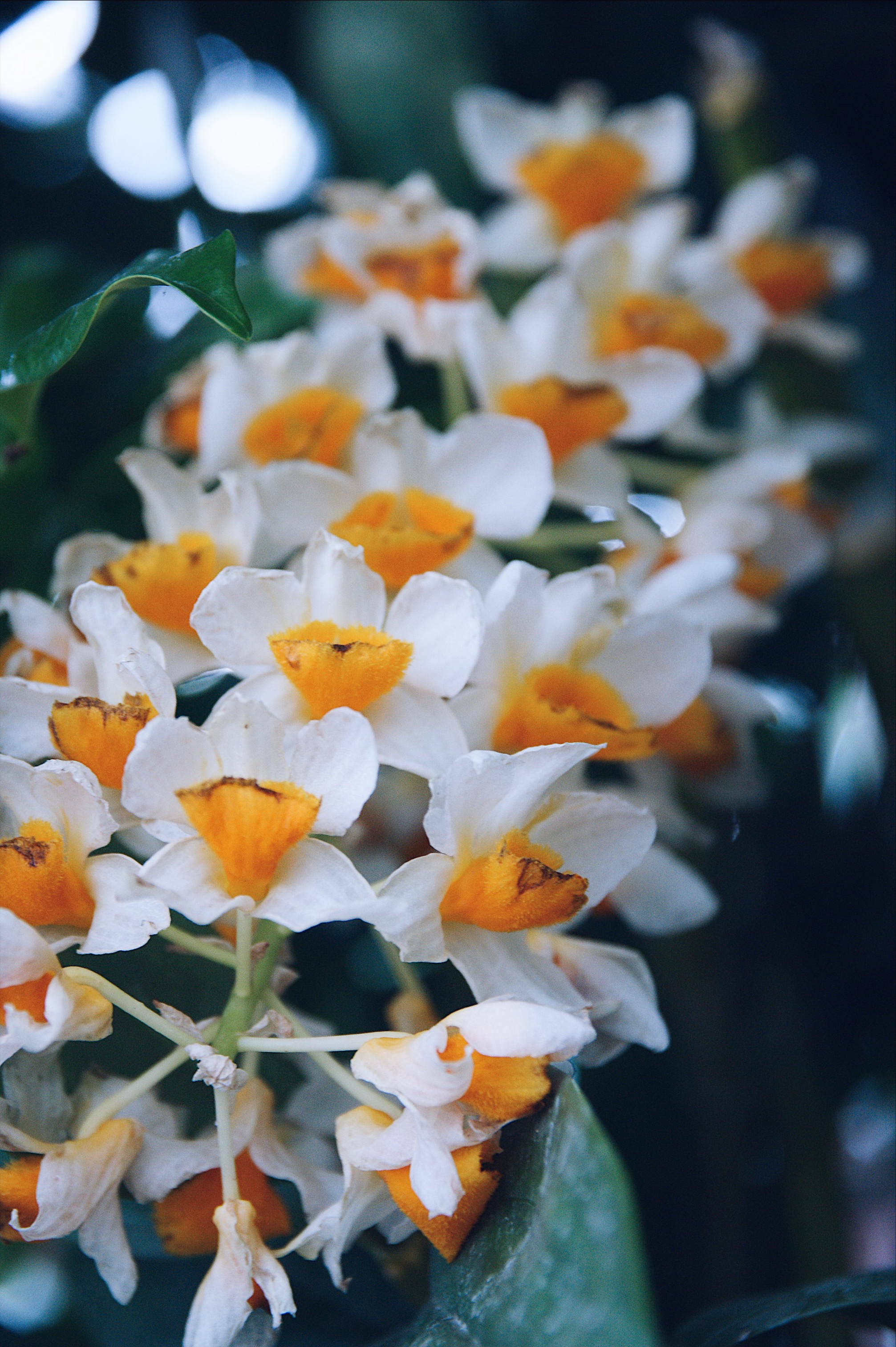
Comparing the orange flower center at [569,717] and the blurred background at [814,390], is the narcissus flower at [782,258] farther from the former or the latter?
the orange flower center at [569,717]

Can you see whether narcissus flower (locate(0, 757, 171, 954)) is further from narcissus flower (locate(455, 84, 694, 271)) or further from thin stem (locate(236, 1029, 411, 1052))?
narcissus flower (locate(455, 84, 694, 271))

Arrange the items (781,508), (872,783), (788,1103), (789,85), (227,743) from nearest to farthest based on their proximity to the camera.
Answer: (227,743)
(781,508)
(788,1103)
(872,783)
(789,85)

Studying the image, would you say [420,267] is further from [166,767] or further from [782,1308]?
[782,1308]

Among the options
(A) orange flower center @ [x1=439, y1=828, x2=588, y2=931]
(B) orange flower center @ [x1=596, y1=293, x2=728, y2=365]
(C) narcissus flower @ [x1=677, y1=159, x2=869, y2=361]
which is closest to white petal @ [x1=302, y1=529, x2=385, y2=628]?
(A) orange flower center @ [x1=439, y1=828, x2=588, y2=931]

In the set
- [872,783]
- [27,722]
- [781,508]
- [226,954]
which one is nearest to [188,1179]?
[226,954]

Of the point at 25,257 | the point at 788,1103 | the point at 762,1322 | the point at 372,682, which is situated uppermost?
the point at 25,257

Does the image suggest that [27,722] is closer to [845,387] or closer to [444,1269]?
[444,1269]

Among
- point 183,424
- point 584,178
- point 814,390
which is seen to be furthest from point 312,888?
point 814,390

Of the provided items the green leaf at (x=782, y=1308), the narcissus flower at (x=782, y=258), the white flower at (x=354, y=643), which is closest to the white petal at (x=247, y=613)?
the white flower at (x=354, y=643)
